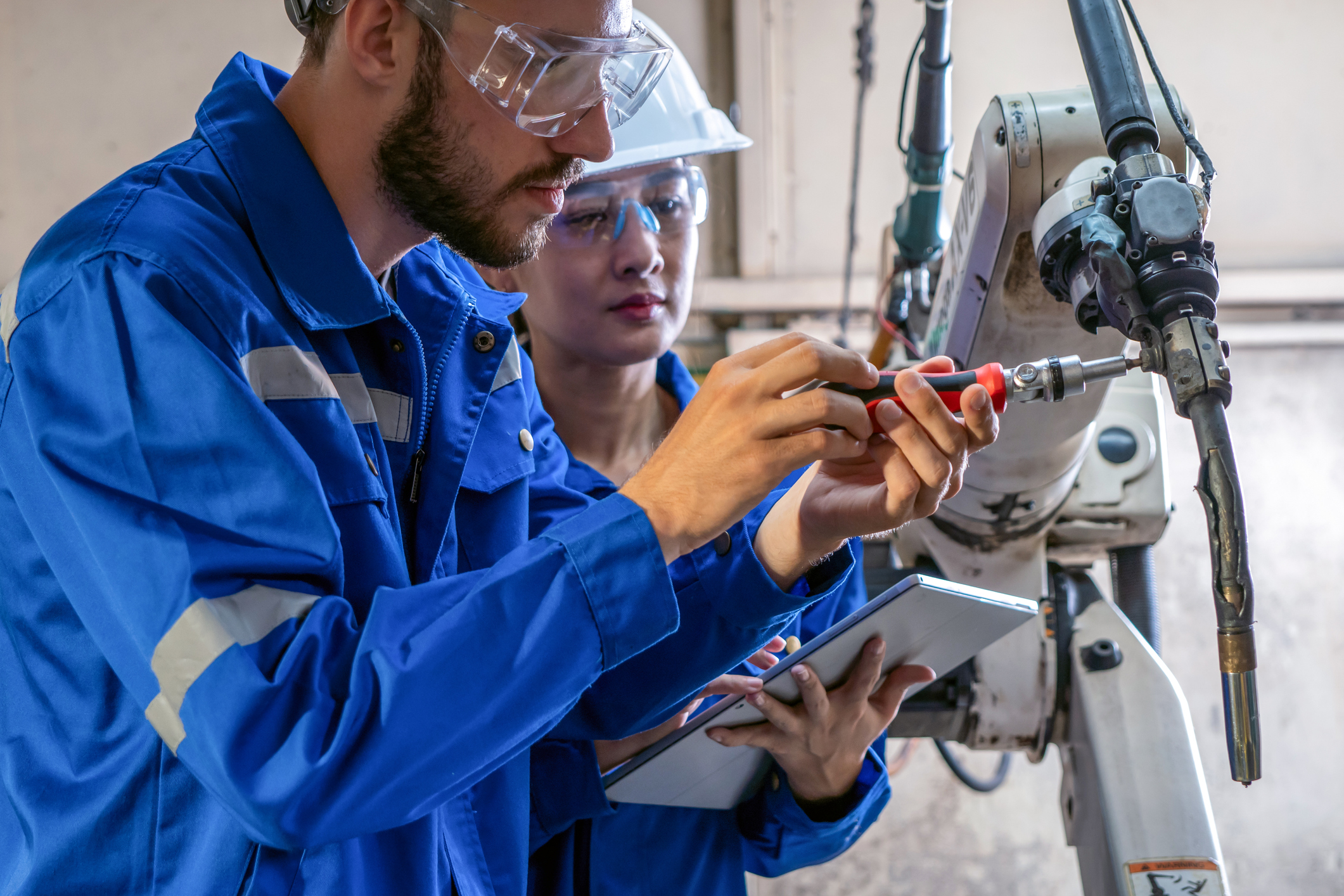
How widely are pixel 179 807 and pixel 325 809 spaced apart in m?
0.17

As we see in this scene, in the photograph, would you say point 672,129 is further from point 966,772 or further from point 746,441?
point 966,772

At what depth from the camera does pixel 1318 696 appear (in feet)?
11.5

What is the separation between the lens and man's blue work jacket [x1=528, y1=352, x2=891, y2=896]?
4.07ft

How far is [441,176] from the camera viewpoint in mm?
913

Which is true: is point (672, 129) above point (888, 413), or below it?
above

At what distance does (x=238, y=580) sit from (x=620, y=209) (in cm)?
95

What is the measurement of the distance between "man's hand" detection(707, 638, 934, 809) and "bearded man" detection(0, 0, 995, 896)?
199 mm

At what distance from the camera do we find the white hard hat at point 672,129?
154cm

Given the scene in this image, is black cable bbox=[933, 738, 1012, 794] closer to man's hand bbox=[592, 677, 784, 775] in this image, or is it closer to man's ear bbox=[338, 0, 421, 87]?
man's hand bbox=[592, 677, 784, 775]

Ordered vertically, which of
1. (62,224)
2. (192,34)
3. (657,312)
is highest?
(192,34)

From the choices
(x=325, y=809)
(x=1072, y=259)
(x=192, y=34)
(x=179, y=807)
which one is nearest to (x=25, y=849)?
(x=179, y=807)

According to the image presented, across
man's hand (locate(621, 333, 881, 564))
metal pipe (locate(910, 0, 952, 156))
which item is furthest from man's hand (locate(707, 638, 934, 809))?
metal pipe (locate(910, 0, 952, 156))

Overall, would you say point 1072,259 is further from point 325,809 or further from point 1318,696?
point 1318,696

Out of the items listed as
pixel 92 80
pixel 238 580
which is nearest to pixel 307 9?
pixel 238 580
